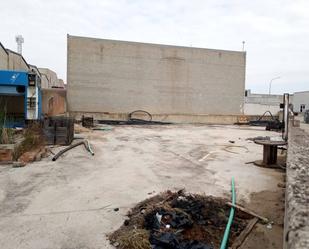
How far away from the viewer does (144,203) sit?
340 centimetres

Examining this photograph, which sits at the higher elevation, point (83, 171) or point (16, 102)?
point (16, 102)

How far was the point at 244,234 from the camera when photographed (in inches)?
105

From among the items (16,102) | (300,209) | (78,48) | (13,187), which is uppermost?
(78,48)

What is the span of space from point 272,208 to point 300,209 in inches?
80.3

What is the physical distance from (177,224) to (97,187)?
5.33 feet

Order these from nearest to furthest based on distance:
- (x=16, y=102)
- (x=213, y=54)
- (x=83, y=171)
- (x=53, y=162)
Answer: (x=83, y=171) → (x=53, y=162) → (x=16, y=102) → (x=213, y=54)

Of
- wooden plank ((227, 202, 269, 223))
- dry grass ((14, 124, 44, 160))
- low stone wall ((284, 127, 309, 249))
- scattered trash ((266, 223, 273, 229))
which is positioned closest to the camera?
low stone wall ((284, 127, 309, 249))

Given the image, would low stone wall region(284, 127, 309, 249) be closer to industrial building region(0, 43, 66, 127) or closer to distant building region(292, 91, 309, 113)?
industrial building region(0, 43, 66, 127)

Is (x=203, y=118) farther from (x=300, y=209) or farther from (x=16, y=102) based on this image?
(x=300, y=209)

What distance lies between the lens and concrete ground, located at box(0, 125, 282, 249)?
2680 mm

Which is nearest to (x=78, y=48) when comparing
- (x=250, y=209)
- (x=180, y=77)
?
(x=180, y=77)

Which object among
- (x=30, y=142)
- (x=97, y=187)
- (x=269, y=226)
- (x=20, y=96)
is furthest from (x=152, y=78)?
(x=269, y=226)

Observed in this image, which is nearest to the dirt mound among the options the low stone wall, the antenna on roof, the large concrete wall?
the low stone wall

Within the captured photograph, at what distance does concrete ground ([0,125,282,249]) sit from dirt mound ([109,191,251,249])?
6.8 inches
